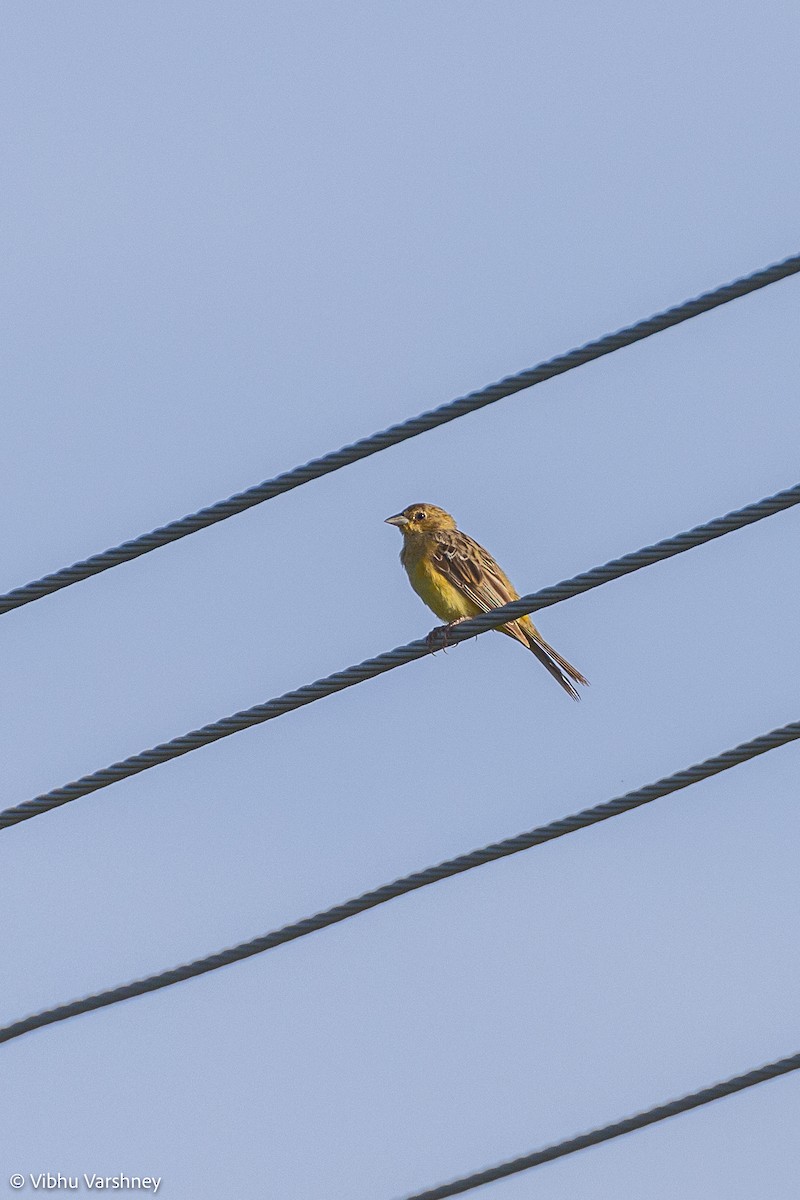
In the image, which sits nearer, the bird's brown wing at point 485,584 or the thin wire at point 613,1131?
the thin wire at point 613,1131

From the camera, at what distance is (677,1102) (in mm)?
6035

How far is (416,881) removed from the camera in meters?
6.34

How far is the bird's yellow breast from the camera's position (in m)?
11.8

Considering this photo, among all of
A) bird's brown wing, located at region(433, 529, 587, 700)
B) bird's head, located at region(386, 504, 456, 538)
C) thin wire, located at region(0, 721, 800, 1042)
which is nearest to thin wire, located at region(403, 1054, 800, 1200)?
thin wire, located at region(0, 721, 800, 1042)

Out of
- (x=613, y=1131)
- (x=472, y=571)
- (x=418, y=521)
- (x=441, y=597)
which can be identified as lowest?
(x=613, y=1131)

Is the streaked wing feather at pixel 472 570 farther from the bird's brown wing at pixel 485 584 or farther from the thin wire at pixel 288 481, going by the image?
the thin wire at pixel 288 481

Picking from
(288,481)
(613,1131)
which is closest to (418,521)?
(288,481)

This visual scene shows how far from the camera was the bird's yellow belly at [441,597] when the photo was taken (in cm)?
1176

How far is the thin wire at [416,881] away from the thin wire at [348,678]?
0.62 meters

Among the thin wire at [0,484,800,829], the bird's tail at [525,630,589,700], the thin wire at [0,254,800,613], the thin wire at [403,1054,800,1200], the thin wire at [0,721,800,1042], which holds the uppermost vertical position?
the bird's tail at [525,630,589,700]

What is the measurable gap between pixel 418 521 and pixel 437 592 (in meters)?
0.90

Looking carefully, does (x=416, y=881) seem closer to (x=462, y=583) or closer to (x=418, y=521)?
(x=462, y=583)

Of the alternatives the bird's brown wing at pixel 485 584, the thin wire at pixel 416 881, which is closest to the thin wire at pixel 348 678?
the thin wire at pixel 416 881

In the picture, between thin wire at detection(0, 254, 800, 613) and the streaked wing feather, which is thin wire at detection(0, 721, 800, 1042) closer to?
thin wire at detection(0, 254, 800, 613)
